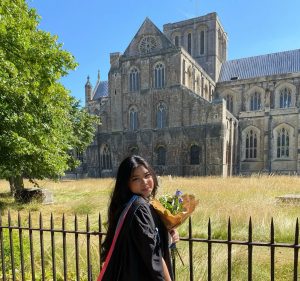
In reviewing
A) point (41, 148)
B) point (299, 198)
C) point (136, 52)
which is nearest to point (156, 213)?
point (41, 148)

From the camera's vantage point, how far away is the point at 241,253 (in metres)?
4.64

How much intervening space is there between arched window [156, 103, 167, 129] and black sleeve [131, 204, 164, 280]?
93.2 ft

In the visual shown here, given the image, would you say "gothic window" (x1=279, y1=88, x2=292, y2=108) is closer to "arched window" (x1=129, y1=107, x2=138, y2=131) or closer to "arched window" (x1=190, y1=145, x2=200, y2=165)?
"arched window" (x1=190, y1=145, x2=200, y2=165)

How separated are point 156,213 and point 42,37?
6638mm

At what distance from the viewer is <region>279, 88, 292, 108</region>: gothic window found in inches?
1320

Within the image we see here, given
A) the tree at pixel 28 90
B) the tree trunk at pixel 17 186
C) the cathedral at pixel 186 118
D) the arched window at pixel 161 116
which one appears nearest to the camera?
the tree at pixel 28 90

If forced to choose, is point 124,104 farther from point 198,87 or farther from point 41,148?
point 41,148

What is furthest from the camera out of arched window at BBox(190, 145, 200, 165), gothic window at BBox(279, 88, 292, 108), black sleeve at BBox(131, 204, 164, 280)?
gothic window at BBox(279, 88, 292, 108)

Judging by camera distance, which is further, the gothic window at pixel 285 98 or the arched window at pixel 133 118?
the gothic window at pixel 285 98

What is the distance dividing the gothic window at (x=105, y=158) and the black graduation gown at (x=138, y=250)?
3120 cm

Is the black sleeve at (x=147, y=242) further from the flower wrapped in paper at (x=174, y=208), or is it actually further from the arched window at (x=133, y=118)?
the arched window at (x=133, y=118)

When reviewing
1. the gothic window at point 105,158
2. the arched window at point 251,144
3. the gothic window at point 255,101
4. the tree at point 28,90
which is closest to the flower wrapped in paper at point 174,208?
the tree at point 28,90

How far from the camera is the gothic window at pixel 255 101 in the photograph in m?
35.1

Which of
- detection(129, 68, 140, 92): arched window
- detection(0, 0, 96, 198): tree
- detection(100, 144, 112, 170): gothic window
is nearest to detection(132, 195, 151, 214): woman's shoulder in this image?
detection(0, 0, 96, 198): tree
